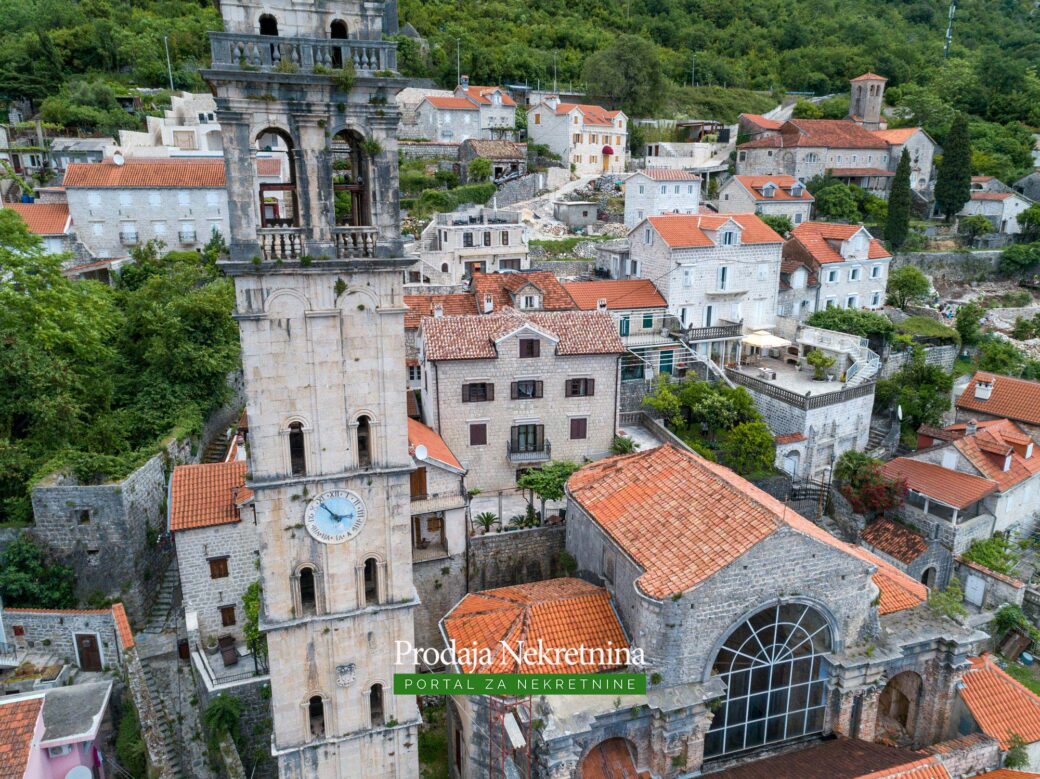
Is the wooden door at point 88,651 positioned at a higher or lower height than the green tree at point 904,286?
lower

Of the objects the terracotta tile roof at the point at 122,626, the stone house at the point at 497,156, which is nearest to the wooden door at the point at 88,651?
the terracotta tile roof at the point at 122,626

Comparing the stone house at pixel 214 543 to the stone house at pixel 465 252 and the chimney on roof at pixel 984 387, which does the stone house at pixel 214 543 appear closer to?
the stone house at pixel 465 252

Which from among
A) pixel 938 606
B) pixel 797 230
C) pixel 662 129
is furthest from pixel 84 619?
pixel 662 129

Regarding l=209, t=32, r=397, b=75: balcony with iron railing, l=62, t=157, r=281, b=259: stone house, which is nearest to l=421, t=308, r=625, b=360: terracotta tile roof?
l=209, t=32, r=397, b=75: balcony with iron railing

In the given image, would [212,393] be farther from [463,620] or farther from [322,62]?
[322,62]

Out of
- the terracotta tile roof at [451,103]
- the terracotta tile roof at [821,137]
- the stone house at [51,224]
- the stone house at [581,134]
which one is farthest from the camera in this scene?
the stone house at [581,134]

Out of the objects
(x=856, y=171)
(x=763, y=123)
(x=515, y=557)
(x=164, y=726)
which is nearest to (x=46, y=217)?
(x=164, y=726)

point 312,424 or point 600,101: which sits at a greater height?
point 600,101
